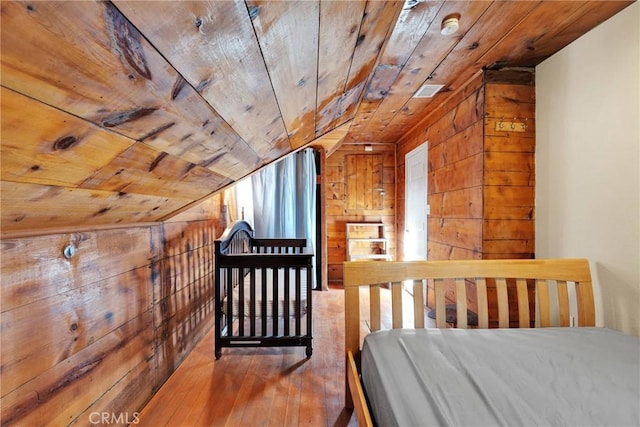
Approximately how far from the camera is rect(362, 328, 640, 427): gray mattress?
0.81 m

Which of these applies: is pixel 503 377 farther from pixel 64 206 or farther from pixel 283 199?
pixel 283 199

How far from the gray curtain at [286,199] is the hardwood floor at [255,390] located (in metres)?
1.70

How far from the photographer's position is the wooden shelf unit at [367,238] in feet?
14.0

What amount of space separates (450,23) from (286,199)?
263 cm

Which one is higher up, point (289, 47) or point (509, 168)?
point (289, 47)

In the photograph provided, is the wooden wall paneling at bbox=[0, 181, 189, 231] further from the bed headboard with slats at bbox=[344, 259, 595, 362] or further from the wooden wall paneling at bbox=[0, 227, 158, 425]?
the bed headboard with slats at bbox=[344, 259, 595, 362]

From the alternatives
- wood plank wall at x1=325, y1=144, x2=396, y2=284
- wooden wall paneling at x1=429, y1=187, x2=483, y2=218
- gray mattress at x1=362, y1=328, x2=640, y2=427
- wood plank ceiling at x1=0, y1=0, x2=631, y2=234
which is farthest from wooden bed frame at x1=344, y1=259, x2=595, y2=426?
wood plank wall at x1=325, y1=144, x2=396, y2=284

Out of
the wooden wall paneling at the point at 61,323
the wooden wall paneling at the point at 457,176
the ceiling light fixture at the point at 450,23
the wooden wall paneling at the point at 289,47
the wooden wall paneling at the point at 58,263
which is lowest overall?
the wooden wall paneling at the point at 61,323

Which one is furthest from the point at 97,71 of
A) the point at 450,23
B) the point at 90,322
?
the point at 450,23

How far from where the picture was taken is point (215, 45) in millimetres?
689

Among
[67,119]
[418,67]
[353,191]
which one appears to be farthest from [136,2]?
[353,191]

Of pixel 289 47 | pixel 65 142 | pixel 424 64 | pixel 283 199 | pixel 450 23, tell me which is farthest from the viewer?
pixel 283 199

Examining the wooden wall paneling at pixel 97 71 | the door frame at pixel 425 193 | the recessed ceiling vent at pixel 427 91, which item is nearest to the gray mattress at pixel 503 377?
the wooden wall paneling at pixel 97 71

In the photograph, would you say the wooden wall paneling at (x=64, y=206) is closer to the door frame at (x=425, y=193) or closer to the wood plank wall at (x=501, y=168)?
the wood plank wall at (x=501, y=168)
